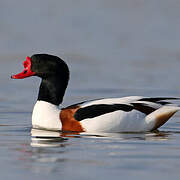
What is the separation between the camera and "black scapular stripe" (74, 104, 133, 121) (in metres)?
12.2

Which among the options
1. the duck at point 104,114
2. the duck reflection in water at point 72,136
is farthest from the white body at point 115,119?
the duck reflection in water at point 72,136

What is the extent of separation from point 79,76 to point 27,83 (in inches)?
52.5

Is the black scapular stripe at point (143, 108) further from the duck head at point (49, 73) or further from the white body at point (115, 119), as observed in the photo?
the duck head at point (49, 73)

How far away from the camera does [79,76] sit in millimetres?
17875

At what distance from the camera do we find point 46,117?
1246 centimetres

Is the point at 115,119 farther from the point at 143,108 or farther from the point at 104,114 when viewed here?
the point at 143,108

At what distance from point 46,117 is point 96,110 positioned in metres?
0.82

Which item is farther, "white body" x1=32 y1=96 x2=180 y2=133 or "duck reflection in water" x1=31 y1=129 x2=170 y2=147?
"white body" x1=32 y1=96 x2=180 y2=133

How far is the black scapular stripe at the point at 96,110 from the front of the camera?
1216cm

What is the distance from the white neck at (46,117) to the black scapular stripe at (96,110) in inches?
13.7

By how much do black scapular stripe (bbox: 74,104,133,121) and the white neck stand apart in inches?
13.7

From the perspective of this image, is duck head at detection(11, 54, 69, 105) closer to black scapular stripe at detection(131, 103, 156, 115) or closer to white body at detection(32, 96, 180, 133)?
white body at detection(32, 96, 180, 133)

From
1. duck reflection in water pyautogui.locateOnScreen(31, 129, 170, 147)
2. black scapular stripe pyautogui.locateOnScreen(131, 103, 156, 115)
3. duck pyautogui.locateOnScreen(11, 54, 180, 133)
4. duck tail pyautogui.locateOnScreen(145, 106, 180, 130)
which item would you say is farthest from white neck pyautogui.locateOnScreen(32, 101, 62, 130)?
duck tail pyautogui.locateOnScreen(145, 106, 180, 130)

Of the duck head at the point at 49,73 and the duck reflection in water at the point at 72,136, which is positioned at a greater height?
the duck head at the point at 49,73
